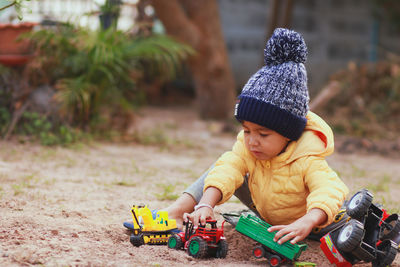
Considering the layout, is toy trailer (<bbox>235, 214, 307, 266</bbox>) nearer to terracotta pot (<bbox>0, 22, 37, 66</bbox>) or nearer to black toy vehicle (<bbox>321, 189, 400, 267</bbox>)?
black toy vehicle (<bbox>321, 189, 400, 267</bbox>)

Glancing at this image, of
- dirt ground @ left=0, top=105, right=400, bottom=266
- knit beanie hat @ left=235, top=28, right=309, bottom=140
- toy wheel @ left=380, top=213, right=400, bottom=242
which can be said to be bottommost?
dirt ground @ left=0, top=105, right=400, bottom=266

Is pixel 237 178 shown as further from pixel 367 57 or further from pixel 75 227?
pixel 367 57

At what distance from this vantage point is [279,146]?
8.17 ft

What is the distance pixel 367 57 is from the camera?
11.1 metres

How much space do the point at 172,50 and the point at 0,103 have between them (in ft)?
6.72

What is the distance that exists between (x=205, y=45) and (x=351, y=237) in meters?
6.10

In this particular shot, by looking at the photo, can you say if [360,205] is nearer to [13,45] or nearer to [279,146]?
[279,146]

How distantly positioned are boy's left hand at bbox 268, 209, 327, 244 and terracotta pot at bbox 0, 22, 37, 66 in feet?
14.3

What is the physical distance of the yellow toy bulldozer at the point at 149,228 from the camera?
2568mm

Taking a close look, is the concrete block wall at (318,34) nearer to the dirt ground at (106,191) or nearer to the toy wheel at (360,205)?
the dirt ground at (106,191)

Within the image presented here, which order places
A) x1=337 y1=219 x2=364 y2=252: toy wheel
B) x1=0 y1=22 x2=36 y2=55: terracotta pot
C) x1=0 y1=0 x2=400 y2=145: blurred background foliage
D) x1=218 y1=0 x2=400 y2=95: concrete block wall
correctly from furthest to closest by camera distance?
x1=218 y1=0 x2=400 y2=95: concrete block wall < x1=0 y1=22 x2=36 y2=55: terracotta pot < x1=0 y1=0 x2=400 y2=145: blurred background foliage < x1=337 y1=219 x2=364 y2=252: toy wheel

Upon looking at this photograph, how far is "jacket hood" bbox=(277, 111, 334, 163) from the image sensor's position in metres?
2.46

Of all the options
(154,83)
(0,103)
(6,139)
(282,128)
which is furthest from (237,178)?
(154,83)

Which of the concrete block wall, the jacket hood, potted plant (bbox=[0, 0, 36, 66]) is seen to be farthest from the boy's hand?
the concrete block wall
